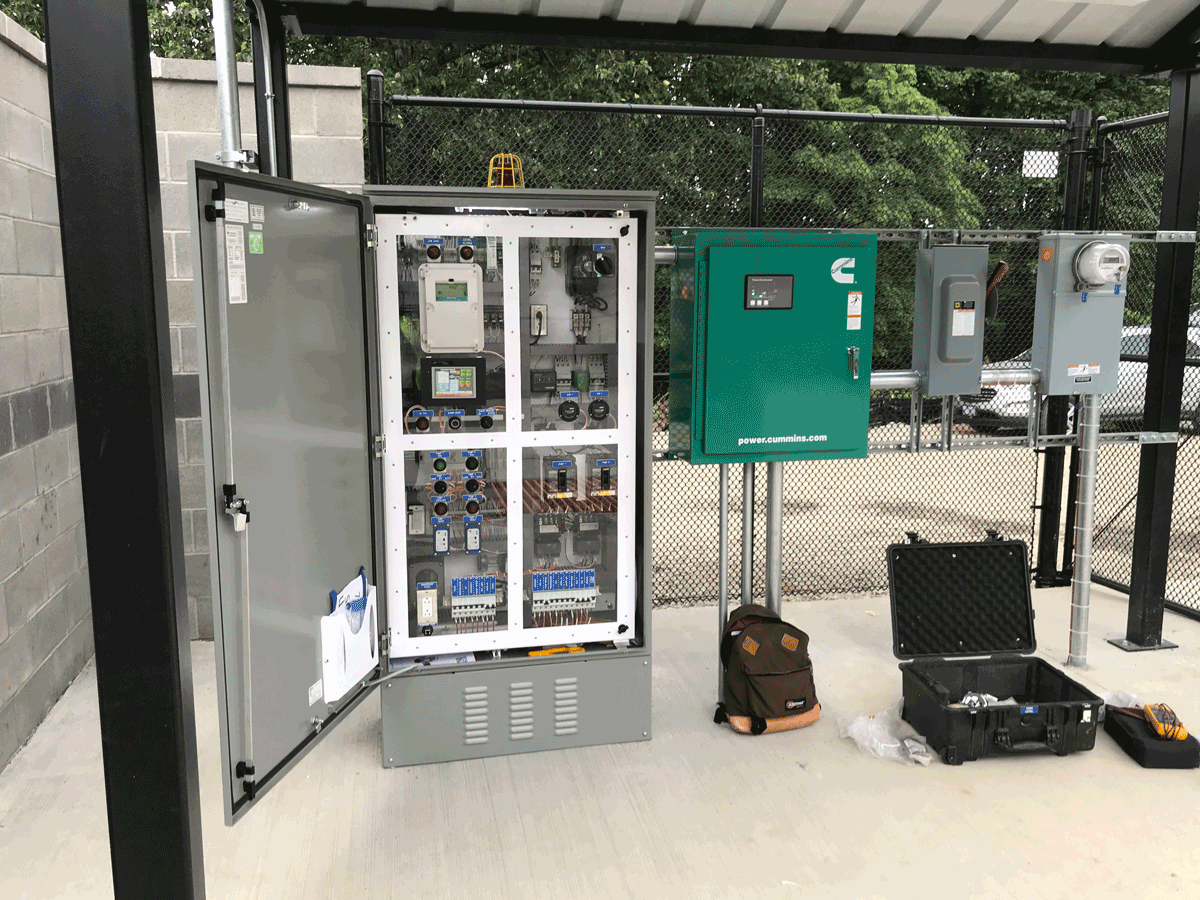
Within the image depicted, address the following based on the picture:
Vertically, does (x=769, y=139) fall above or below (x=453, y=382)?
above

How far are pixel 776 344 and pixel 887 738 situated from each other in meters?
1.67

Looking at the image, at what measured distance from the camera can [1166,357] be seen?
454cm

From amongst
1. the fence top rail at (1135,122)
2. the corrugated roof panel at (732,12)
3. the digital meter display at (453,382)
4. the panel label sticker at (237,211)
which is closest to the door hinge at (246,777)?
the panel label sticker at (237,211)

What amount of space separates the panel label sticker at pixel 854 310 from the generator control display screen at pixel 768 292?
270mm

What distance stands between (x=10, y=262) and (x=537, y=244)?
2.11m

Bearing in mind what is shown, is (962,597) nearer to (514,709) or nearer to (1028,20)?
(514,709)

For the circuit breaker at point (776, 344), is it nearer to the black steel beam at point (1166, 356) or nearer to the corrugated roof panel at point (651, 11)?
the corrugated roof panel at point (651, 11)

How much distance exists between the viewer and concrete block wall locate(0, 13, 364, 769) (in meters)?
3.63

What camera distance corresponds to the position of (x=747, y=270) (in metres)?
3.71

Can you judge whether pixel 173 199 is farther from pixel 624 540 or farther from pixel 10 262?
pixel 624 540

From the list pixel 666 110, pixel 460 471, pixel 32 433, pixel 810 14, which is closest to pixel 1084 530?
pixel 810 14

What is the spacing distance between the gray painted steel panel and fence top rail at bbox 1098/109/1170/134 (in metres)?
3.79

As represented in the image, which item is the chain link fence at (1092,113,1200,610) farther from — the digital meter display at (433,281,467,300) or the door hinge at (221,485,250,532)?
the door hinge at (221,485,250,532)

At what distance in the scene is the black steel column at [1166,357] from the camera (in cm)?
436
